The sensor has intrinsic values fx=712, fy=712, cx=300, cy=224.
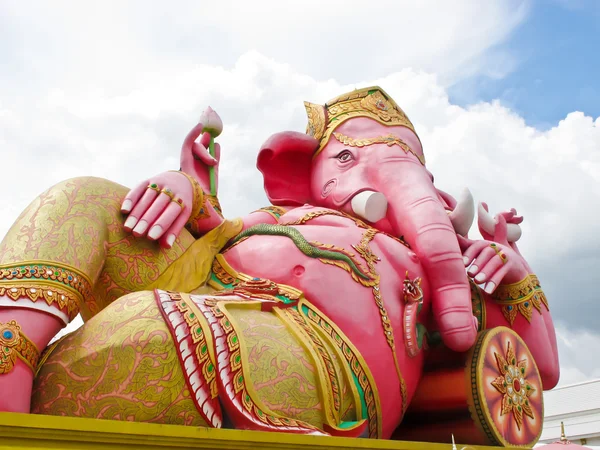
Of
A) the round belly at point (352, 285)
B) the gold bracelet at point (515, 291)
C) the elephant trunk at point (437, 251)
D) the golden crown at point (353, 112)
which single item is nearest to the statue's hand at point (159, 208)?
the round belly at point (352, 285)

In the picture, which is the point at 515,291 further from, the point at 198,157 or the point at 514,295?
the point at 198,157

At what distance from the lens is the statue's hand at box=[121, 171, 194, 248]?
2.86 metres

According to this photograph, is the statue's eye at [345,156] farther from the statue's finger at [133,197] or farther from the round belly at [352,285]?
the statue's finger at [133,197]

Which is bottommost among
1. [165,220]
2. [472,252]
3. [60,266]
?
[60,266]

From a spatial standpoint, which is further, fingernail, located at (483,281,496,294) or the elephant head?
fingernail, located at (483,281,496,294)

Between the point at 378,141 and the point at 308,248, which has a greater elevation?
the point at 378,141

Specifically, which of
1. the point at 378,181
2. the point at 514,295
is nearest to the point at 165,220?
the point at 378,181

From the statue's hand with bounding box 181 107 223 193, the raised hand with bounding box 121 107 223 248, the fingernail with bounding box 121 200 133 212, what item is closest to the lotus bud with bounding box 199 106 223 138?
the statue's hand with bounding box 181 107 223 193

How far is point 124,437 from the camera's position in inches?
78.4

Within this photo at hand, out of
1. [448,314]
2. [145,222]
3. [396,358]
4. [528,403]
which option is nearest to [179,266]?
[145,222]

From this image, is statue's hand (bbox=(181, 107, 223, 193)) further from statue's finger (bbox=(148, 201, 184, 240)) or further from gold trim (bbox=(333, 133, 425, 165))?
gold trim (bbox=(333, 133, 425, 165))

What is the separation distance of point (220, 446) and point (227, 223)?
4.84 ft

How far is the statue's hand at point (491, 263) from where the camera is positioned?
152 inches

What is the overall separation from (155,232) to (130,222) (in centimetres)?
11
